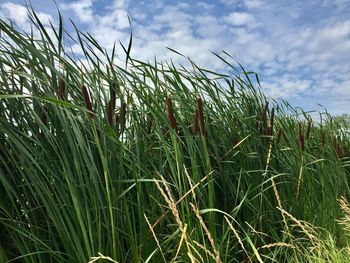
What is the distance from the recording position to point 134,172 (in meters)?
1.47

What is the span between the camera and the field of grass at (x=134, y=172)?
1528 millimetres

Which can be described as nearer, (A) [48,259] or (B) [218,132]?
(A) [48,259]

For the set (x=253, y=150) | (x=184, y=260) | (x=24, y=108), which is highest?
(x=24, y=108)

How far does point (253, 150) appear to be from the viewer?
273 cm

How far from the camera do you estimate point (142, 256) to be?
1755mm

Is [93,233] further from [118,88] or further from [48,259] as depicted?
[118,88]

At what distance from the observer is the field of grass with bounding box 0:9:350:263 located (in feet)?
5.01

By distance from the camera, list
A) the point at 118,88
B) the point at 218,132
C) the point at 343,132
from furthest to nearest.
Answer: the point at 343,132
the point at 218,132
the point at 118,88

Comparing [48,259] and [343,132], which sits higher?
[343,132]

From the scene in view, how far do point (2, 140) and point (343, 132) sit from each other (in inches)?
186

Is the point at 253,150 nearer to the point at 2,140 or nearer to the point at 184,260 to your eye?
the point at 184,260

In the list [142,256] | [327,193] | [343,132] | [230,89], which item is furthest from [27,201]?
[343,132]

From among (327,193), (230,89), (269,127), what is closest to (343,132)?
(327,193)

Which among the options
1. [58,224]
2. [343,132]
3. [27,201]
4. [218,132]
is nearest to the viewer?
[58,224]
